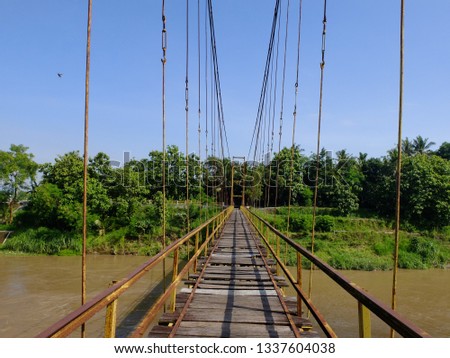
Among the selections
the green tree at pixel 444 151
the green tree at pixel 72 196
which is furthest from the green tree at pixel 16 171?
the green tree at pixel 444 151

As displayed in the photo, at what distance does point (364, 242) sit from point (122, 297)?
19062 millimetres

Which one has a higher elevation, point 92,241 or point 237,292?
point 237,292

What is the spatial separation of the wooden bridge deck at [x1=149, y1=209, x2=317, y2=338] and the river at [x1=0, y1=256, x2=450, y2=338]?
7647 mm

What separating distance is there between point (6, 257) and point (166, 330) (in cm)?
2616

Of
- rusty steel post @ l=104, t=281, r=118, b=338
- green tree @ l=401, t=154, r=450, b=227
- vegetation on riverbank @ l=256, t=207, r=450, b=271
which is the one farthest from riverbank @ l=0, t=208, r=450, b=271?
rusty steel post @ l=104, t=281, r=118, b=338

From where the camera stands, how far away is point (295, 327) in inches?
117

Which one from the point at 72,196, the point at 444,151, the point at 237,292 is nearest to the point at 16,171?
the point at 72,196

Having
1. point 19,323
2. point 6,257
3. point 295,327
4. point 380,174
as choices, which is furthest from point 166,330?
point 380,174

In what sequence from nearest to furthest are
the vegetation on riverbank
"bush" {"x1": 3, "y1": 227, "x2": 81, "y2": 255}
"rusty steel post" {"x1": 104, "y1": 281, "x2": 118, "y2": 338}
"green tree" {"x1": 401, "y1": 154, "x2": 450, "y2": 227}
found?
"rusty steel post" {"x1": 104, "y1": 281, "x2": 118, "y2": 338}, the vegetation on riverbank, "bush" {"x1": 3, "y1": 227, "x2": 81, "y2": 255}, "green tree" {"x1": 401, "y1": 154, "x2": 450, "y2": 227}

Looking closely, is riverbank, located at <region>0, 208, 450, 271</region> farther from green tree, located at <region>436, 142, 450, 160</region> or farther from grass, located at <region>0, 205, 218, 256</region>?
green tree, located at <region>436, 142, 450, 160</region>

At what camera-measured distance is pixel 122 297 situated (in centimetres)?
1553

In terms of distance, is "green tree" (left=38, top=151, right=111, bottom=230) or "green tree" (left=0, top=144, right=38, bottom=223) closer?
"green tree" (left=38, top=151, right=111, bottom=230)

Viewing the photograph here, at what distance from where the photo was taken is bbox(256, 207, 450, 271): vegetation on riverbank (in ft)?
76.3

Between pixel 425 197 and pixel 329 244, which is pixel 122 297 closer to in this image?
pixel 329 244
